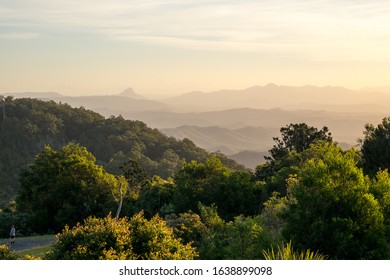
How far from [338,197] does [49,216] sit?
31471mm

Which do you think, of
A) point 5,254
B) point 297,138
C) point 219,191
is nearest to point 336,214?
point 5,254

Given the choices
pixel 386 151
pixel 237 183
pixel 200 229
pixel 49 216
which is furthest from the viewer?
pixel 49 216

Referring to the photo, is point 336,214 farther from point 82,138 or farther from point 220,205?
point 82,138

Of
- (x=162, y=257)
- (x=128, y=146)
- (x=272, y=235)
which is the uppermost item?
(x=162, y=257)

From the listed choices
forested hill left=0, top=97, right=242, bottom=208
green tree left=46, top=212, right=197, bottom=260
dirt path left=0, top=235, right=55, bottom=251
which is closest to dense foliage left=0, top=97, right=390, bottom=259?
green tree left=46, top=212, right=197, bottom=260

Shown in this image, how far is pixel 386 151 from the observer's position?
30000 mm

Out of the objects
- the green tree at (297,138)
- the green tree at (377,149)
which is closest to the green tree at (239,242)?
the green tree at (377,149)

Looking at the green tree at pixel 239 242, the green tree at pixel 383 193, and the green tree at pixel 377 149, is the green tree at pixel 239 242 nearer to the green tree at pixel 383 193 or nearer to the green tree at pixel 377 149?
the green tree at pixel 383 193

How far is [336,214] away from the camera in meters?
18.4

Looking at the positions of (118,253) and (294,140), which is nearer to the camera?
(118,253)

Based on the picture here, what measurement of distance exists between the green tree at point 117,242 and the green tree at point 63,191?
102 ft

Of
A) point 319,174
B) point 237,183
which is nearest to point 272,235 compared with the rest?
point 319,174

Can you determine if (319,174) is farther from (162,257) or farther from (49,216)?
(49,216)

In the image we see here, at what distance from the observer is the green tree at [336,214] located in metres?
17.7
